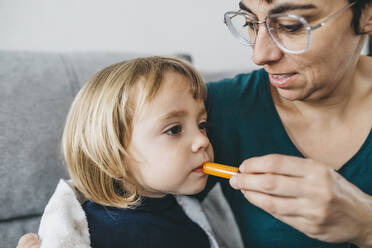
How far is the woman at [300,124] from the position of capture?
67 cm

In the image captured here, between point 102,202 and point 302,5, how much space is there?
2.46ft

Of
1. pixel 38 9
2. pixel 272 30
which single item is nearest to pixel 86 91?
pixel 272 30

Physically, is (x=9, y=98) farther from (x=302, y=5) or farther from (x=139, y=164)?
(x=302, y=5)

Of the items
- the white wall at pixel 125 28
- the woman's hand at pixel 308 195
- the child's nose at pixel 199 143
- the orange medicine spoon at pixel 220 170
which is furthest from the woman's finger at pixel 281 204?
the white wall at pixel 125 28

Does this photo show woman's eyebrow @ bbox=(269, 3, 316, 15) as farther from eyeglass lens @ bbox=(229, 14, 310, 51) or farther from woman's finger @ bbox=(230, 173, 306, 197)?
woman's finger @ bbox=(230, 173, 306, 197)

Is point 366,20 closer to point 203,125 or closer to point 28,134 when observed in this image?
point 203,125

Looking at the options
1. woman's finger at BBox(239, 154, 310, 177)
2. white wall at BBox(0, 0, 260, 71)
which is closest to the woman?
woman's finger at BBox(239, 154, 310, 177)

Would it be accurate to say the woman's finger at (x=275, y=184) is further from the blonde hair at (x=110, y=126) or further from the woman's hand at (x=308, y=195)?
the blonde hair at (x=110, y=126)

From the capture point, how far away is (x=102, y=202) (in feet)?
3.27

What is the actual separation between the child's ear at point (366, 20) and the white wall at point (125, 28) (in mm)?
601

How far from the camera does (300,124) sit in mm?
1087

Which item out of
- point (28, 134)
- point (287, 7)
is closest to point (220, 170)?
point (287, 7)

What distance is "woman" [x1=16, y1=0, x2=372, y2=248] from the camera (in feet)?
2.19

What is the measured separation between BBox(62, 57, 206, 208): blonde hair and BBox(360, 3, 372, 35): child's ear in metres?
0.47
